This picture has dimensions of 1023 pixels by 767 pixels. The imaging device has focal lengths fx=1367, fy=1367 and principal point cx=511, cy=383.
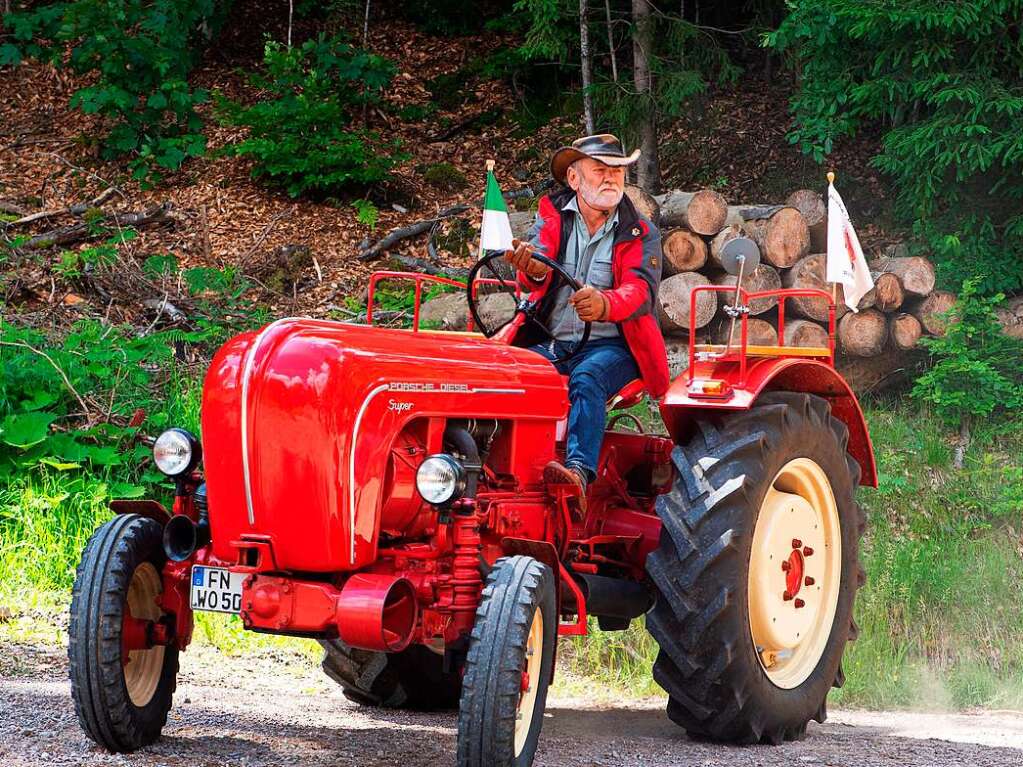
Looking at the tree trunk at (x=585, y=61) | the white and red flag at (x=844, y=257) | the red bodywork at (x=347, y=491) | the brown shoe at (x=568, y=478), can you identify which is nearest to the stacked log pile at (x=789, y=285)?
the white and red flag at (x=844, y=257)

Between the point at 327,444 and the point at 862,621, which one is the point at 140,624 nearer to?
the point at 327,444

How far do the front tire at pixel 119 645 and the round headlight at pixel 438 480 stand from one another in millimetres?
1044

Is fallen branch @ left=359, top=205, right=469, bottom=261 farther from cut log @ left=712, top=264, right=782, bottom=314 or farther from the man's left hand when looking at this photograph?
the man's left hand

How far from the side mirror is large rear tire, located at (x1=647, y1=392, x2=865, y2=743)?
529 millimetres

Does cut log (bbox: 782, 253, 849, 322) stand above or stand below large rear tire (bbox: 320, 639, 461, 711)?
above

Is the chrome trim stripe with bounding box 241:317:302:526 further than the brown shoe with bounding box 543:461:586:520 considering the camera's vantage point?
No

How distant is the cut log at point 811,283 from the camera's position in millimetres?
9617

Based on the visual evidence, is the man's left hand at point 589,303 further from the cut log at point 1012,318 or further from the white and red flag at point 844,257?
the cut log at point 1012,318

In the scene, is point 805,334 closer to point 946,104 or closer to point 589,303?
point 946,104

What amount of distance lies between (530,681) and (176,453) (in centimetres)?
139

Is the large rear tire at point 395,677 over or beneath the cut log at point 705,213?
beneath

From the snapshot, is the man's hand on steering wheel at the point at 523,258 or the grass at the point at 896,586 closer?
the man's hand on steering wheel at the point at 523,258

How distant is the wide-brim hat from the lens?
215 inches

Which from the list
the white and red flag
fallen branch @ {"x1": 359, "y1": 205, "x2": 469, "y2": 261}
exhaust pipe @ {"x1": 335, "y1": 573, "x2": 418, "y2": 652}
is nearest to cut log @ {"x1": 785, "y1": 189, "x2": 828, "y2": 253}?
the white and red flag
